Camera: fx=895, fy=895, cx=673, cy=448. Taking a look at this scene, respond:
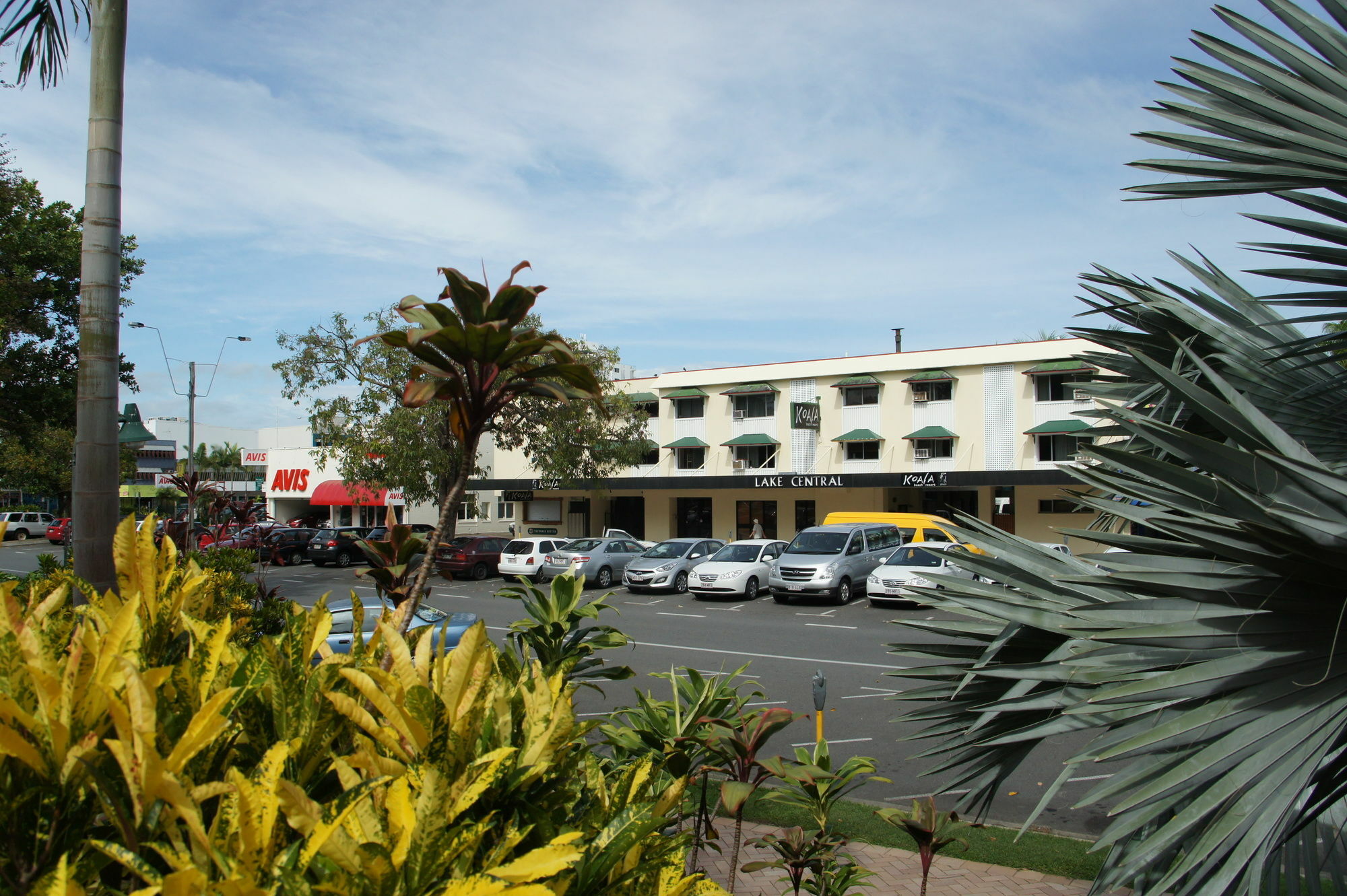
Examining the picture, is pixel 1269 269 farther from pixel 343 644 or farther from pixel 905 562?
pixel 905 562

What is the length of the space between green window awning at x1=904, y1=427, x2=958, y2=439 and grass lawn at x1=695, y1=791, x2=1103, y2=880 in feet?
87.7

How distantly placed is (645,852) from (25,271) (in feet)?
57.2

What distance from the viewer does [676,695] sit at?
11.4 ft

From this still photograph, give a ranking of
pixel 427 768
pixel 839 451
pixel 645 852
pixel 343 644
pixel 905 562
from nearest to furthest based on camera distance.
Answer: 1. pixel 427 768
2. pixel 645 852
3. pixel 343 644
4. pixel 905 562
5. pixel 839 451

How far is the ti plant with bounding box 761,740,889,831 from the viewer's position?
325cm

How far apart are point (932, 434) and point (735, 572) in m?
13.9

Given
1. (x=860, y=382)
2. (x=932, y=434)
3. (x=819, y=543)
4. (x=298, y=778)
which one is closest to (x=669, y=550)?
(x=819, y=543)

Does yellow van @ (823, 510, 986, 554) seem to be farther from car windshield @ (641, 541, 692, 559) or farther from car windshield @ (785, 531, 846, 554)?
car windshield @ (641, 541, 692, 559)

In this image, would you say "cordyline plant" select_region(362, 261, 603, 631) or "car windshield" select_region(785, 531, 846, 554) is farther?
"car windshield" select_region(785, 531, 846, 554)

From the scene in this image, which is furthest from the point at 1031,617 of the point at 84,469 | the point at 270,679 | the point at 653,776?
the point at 84,469

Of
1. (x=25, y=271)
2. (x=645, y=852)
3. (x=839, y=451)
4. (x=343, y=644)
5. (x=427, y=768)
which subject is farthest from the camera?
(x=839, y=451)

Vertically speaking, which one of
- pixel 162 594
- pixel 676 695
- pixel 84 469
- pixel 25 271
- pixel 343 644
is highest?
pixel 25 271

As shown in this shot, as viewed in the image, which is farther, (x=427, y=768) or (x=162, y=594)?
(x=162, y=594)

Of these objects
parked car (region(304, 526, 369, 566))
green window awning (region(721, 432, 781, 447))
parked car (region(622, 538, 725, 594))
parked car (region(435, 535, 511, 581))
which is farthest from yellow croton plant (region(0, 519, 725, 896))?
green window awning (region(721, 432, 781, 447))
